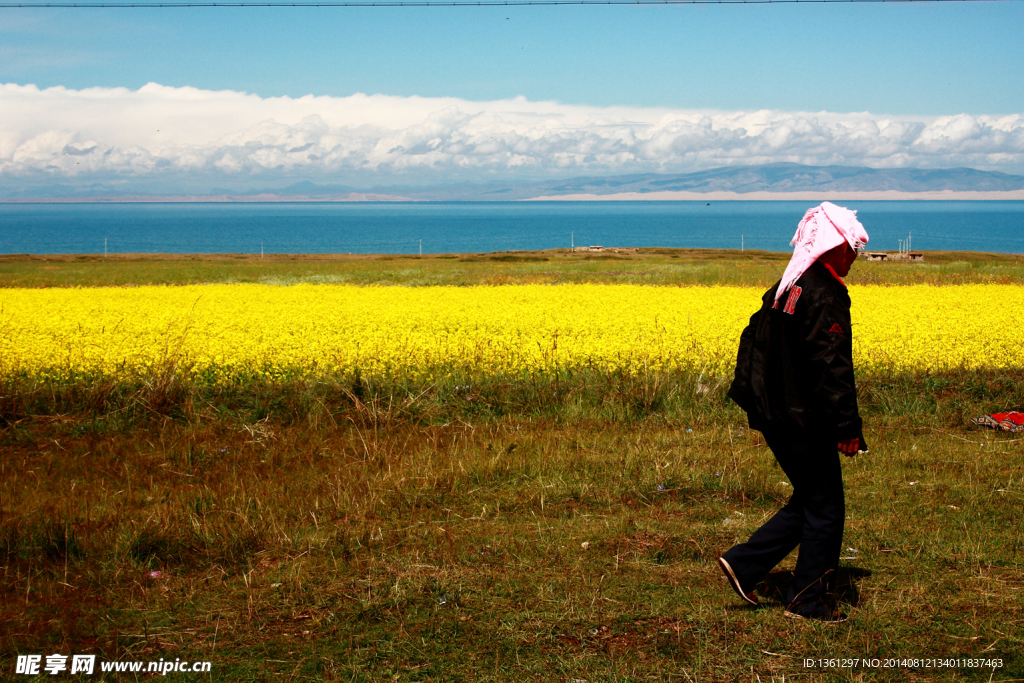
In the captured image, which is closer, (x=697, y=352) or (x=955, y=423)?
(x=955, y=423)

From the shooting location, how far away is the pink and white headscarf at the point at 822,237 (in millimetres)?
4309

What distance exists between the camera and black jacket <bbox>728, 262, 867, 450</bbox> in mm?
4195

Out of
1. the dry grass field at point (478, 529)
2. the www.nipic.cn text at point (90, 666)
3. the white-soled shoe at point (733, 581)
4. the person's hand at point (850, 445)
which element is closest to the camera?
the www.nipic.cn text at point (90, 666)

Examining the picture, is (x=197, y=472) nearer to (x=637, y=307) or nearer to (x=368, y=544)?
(x=368, y=544)

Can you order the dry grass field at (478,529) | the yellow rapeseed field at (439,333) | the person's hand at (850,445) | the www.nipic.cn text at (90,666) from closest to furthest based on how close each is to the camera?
1. the www.nipic.cn text at (90,666)
2. the dry grass field at (478,529)
3. the person's hand at (850,445)
4. the yellow rapeseed field at (439,333)

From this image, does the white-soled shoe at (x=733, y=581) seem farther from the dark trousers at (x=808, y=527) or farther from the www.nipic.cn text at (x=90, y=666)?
the www.nipic.cn text at (x=90, y=666)

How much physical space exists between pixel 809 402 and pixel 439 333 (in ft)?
32.8

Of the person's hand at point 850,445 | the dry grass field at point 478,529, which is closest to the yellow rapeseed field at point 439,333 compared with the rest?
the dry grass field at point 478,529

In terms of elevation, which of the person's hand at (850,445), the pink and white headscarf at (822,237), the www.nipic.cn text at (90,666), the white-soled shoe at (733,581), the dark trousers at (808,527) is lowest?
the www.nipic.cn text at (90,666)

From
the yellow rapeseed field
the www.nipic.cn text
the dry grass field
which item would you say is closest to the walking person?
the dry grass field

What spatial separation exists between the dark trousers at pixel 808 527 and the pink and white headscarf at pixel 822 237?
84 cm

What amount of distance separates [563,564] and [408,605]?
1142 mm

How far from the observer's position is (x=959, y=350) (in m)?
12.5

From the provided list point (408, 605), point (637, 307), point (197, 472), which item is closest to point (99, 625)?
point (408, 605)
